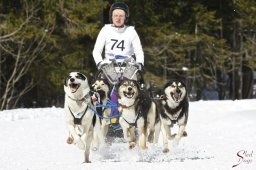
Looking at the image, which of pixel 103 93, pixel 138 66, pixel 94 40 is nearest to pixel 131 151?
pixel 103 93

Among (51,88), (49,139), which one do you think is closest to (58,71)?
(51,88)

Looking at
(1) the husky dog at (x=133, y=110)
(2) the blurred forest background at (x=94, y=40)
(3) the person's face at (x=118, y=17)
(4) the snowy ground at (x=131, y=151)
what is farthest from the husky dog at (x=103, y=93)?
(2) the blurred forest background at (x=94, y=40)

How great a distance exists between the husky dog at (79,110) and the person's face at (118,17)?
172 cm

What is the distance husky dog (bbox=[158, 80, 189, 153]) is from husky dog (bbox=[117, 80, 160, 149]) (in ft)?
0.61

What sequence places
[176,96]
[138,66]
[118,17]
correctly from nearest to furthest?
[176,96] → [138,66] → [118,17]

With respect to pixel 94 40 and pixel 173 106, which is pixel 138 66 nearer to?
pixel 173 106

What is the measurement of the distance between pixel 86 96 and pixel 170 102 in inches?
50.3

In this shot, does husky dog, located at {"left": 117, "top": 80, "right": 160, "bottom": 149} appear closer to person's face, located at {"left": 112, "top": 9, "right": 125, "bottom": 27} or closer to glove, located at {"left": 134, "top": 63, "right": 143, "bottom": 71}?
glove, located at {"left": 134, "top": 63, "right": 143, "bottom": 71}

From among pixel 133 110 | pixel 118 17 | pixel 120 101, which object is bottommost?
pixel 133 110

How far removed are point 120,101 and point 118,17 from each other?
1606 mm

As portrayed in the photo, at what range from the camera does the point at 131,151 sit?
834 centimetres

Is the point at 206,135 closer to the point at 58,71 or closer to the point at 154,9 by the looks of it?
the point at 58,71

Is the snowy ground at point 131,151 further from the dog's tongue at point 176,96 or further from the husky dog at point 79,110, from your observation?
the dog's tongue at point 176,96

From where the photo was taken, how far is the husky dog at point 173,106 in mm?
8078
